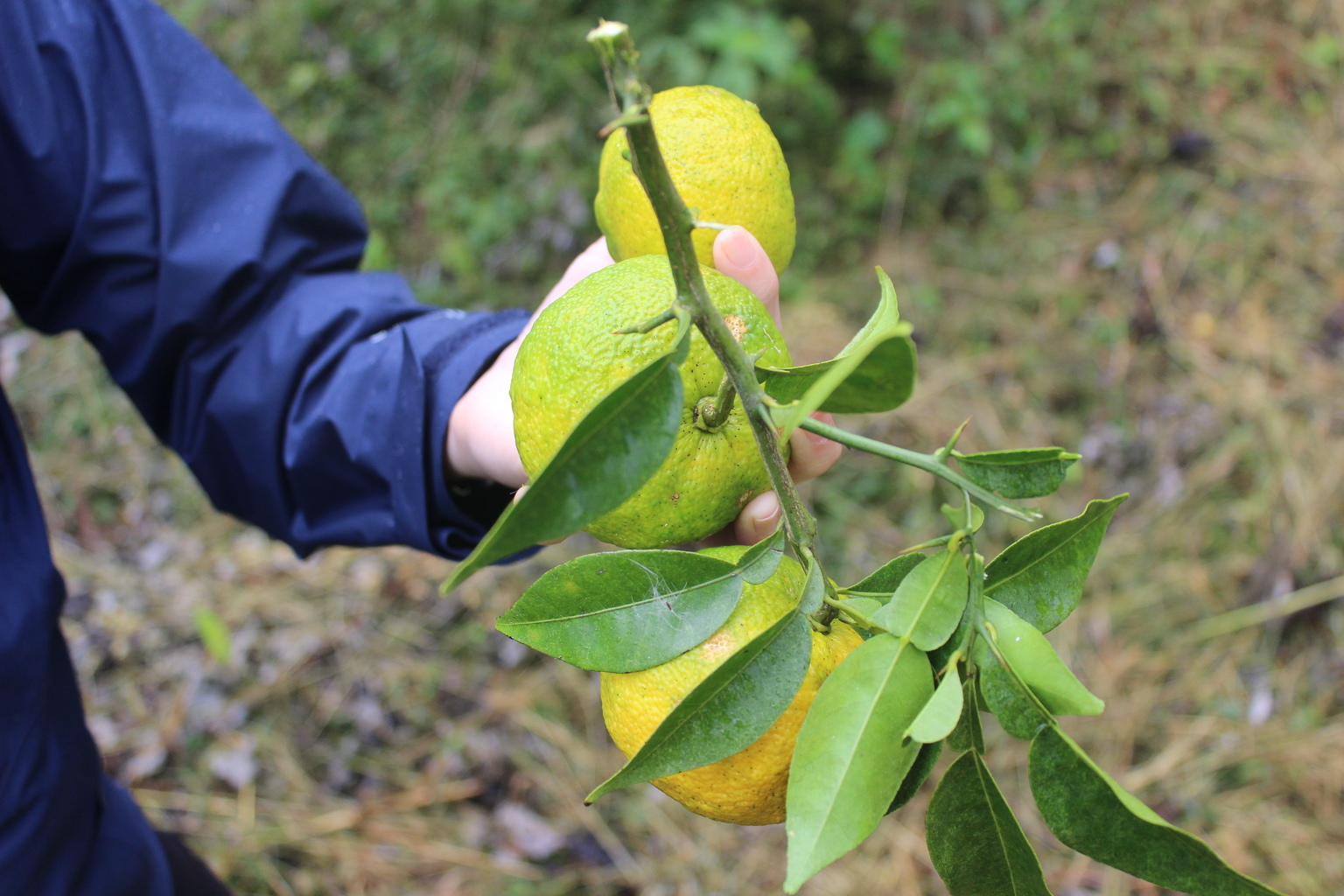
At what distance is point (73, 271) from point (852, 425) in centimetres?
189

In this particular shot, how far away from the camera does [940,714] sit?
1.83 feet

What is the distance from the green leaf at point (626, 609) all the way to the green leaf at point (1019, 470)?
199 millimetres

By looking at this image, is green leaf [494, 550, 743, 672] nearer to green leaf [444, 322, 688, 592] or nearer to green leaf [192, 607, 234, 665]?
green leaf [444, 322, 688, 592]

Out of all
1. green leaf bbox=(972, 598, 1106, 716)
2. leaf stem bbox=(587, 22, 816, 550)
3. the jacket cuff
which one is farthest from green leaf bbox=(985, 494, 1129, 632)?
the jacket cuff

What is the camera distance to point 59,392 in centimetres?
284

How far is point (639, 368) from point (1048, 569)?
35 centimetres

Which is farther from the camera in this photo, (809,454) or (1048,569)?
(809,454)

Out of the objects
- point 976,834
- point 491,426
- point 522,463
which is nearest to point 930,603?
point 976,834

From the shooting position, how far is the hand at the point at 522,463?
834mm

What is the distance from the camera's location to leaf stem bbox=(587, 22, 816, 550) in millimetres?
508

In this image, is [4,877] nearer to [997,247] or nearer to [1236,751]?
[1236,751]

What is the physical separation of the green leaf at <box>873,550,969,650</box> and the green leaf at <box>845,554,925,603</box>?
6 centimetres

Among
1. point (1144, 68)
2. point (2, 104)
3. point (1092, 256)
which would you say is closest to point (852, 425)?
point (1092, 256)

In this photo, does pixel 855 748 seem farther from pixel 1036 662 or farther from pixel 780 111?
pixel 780 111
